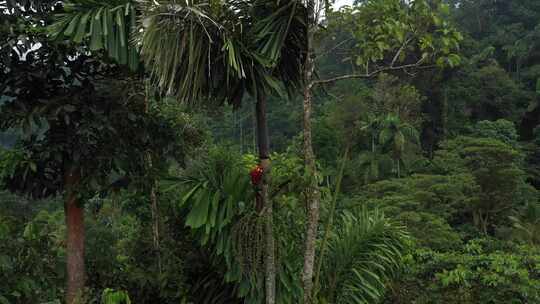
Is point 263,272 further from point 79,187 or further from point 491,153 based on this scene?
point 491,153

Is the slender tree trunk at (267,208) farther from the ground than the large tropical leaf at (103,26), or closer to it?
closer to it

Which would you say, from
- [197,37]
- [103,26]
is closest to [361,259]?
[197,37]

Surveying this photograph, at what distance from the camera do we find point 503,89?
88.2ft

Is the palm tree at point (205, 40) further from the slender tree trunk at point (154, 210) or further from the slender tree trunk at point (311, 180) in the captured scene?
the slender tree trunk at point (154, 210)

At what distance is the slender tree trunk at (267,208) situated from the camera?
11.9 feet

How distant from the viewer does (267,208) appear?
11.9 feet

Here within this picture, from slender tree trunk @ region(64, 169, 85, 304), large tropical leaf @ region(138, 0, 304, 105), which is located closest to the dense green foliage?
large tropical leaf @ region(138, 0, 304, 105)

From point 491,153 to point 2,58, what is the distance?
15.6 meters

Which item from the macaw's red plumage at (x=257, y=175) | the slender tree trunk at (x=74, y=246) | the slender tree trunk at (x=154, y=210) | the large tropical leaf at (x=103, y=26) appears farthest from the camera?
the slender tree trunk at (x=154, y=210)

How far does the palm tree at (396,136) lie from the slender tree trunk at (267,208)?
18.7m

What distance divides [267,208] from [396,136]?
1967cm

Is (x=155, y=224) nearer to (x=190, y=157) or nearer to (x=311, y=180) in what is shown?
(x=190, y=157)

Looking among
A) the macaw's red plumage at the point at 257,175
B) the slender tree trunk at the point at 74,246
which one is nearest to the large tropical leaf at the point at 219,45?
the macaw's red plumage at the point at 257,175

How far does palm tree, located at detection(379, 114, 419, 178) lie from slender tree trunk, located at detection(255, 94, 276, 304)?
61.5 ft
